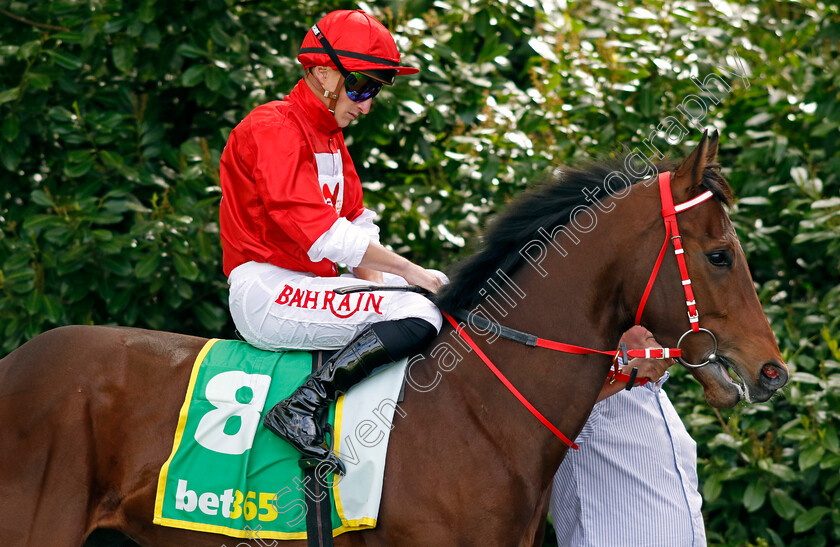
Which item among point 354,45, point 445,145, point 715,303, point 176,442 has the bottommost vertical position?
point 445,145

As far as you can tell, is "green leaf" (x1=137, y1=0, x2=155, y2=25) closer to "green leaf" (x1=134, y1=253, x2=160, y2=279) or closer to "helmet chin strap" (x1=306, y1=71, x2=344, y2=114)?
"green leaf" (x1=134, y1=253, x2=160, y2=279)

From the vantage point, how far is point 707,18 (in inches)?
214

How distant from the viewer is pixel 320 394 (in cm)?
254

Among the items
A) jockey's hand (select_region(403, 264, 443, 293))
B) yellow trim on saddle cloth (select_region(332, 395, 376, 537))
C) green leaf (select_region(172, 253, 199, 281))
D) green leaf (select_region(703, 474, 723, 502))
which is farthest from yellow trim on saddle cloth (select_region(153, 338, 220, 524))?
green leaf (select_region(703, 474, 723, 502))

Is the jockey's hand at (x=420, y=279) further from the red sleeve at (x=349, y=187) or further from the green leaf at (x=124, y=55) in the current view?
the green leaf at (x=124, y=55)

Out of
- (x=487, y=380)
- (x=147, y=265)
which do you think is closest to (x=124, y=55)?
(x=147, y=265)

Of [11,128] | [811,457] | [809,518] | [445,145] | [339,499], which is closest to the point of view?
[339,499]

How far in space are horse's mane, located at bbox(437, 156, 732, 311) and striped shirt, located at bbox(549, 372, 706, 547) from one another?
30.9 inches

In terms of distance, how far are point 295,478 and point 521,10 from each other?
140 inches

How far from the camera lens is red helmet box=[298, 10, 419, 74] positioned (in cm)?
269

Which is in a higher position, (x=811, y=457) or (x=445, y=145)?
(x=445, y=145)

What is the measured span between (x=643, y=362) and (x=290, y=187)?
1.41 metres

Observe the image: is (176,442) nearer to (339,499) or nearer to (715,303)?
(339,499)

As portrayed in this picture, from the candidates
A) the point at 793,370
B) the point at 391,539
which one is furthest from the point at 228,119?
the point at 793,370
